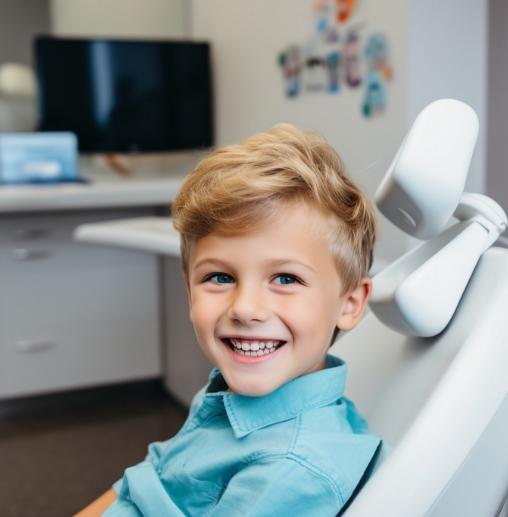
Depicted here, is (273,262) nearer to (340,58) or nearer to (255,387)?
(255,387)

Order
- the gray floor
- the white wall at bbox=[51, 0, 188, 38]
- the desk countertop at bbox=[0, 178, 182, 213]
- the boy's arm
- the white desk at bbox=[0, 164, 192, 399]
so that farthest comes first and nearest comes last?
the white wall at bbox=[51, 0, 188, 38] → the white desk at bbox=[0, 164, 192, 399] → the desk countertop at bbox=[0, 178, 182, 213] → the gray floor → the boy's arm

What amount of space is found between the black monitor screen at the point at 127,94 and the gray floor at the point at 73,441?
1.03m

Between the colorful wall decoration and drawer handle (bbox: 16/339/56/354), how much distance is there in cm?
127

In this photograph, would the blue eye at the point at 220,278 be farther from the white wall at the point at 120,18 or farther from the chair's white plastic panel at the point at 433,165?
the white wall at the point at 120,18

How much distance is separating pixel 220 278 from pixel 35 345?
1867 millimetres

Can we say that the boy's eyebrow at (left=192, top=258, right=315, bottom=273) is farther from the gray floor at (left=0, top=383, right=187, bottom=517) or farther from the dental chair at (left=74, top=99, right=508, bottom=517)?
the gray floor at (left=0, top=383, right=187, bottom=517)

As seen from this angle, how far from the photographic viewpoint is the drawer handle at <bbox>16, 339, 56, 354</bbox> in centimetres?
239

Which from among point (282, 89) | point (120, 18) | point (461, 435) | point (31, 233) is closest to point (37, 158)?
point (31, 233)

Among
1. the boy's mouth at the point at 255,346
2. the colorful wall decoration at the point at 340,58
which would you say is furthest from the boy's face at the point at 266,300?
the colorful wall decoration at the point at 340,58

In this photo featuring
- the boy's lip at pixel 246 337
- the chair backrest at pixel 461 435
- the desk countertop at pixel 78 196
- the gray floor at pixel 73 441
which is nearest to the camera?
the chair backrest at pixel 461 435

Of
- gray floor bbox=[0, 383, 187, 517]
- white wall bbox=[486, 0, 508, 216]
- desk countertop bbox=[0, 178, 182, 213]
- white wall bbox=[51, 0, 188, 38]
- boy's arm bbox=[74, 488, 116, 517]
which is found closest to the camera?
boy's arm bbox=[74, 488, 116, 517]

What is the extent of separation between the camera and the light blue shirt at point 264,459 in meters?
0.64

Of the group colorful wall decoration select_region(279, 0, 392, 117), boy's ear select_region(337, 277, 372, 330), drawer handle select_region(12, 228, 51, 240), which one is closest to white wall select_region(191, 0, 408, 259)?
colorful wall decoration select_region(279, 0, 392, 117)

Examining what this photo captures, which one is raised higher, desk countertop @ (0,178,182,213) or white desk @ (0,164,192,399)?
desk countertop @ (0,178,182,213)
